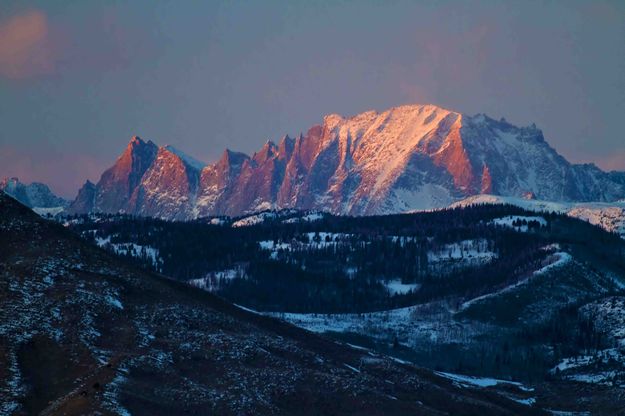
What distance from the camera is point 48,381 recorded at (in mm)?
178125

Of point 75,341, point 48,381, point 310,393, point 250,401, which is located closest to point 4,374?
point 48,381

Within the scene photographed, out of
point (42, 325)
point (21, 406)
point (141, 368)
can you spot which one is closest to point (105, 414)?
point (21, 406)

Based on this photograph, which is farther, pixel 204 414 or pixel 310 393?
pixel 310 393

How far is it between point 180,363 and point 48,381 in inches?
993

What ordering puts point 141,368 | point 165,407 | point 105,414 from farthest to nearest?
point 141,368 < point 165,407 < point 105,414

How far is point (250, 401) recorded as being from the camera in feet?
607

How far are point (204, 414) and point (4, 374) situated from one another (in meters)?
28.3

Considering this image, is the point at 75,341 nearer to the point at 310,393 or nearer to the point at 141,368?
the point at 141,368

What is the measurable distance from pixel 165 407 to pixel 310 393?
95.9ft

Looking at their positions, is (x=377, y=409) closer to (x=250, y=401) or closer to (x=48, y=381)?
(x=250, y=401)

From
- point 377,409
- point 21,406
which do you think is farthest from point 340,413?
point 21,406

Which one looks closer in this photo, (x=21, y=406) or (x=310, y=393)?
(x=21, y=406)

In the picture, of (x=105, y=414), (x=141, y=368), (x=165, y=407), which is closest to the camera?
(x=105, y=414)

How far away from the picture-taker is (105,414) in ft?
529
